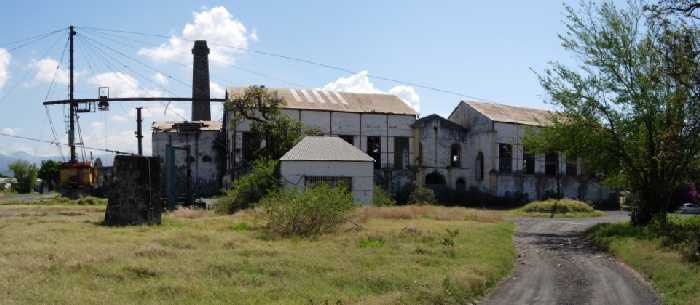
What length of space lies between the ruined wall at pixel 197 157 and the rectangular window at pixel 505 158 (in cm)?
2221

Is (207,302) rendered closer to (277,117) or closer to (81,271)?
(81,271)

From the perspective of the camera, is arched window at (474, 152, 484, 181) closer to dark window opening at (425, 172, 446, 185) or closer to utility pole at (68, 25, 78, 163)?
dark window opening at (425, 172, 446, 185)

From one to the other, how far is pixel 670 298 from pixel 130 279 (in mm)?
9961

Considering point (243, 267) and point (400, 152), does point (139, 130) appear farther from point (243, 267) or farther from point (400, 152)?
point (243, 267)

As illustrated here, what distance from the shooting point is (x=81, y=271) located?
12680 millimetres

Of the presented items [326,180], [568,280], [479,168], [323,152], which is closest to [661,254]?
[568,280]

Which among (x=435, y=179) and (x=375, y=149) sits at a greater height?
(x=375, y=149)

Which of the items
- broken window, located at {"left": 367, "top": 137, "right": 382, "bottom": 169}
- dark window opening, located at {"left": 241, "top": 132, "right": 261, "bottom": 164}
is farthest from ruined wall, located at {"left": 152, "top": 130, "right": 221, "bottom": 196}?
broken window, located at {"left": 367, "top": 137, "right": 382, "bottom": 169}

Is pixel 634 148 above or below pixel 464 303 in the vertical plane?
above

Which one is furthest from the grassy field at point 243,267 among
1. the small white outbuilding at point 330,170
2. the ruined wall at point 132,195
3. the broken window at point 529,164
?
the broken window at point 529,164

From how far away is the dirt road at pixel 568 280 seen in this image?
12609mm

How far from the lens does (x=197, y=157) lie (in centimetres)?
5222

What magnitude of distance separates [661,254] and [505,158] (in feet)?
120

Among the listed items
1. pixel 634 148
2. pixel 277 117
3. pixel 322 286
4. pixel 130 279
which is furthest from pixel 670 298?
pixel 277 117
